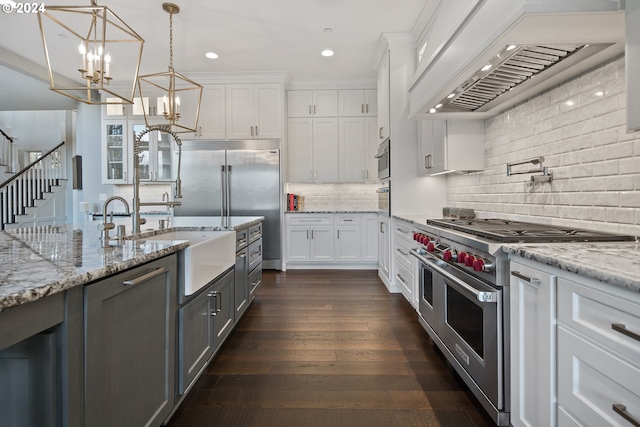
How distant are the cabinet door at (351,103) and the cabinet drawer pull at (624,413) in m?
4.83

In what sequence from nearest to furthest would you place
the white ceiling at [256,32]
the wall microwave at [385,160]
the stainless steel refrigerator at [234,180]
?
the white ceiling at [256,32]
the wall microwave at [385,160]
the stainless steel refrigerator at [234,180]

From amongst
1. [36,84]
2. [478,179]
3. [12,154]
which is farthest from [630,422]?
[12,154]

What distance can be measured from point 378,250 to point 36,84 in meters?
5.90

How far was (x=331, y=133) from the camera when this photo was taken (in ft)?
17.2

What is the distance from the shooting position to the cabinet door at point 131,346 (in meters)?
0.97

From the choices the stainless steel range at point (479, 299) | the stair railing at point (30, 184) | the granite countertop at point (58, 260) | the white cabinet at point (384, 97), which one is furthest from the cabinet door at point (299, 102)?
the stair railing at point (30, 184)

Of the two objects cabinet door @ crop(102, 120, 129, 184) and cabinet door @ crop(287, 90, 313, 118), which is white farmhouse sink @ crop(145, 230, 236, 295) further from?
cabinet door @ crop(102, 120, 129, 184)

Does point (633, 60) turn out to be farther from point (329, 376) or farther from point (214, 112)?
point (214, 112)

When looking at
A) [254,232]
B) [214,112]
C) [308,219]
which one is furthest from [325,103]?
[254,232]

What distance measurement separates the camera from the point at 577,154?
1839mm

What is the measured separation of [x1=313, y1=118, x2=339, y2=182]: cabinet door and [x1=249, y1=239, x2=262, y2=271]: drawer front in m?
2.19

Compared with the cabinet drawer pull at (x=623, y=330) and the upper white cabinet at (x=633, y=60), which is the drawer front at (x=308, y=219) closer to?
the upper white cabinet at (x=633, y=60)

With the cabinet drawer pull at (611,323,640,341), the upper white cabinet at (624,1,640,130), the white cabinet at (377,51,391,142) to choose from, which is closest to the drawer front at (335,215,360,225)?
the white cabinet at (377,51,391,142)

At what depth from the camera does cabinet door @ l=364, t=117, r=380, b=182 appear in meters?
5.23
